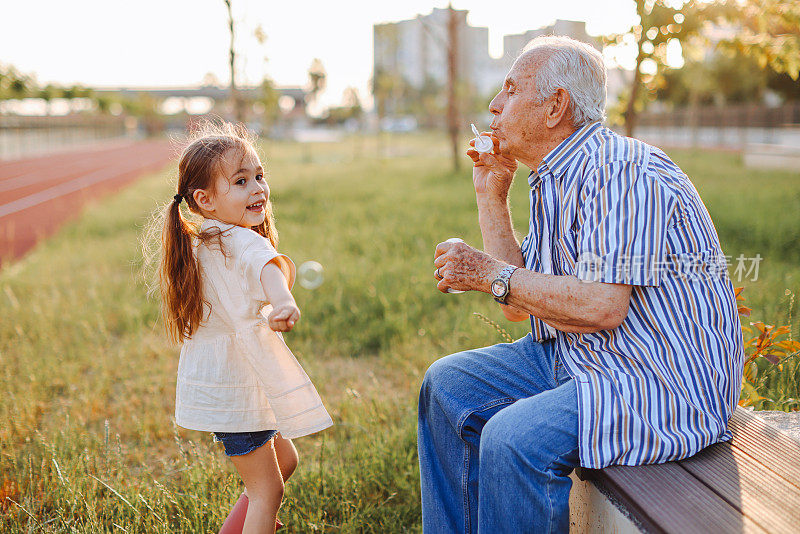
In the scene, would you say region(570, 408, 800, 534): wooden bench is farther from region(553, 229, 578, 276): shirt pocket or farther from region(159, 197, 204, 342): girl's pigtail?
region(159, 197, 204, 342): girl's pigtail

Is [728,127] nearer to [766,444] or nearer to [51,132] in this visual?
[766,444]

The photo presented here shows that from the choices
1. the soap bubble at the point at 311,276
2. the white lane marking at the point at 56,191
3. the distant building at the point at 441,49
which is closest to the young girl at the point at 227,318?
the distant building at the point at 441,49

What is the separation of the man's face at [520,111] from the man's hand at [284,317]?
0.88 m

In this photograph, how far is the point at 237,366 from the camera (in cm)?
204

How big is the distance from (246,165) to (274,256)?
0.33 meters

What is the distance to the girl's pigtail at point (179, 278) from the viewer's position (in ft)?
6.57

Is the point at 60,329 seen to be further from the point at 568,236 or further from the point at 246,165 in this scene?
the point at 568,236

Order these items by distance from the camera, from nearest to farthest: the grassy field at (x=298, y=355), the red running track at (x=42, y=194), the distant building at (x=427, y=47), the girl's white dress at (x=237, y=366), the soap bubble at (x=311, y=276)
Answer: the girl's white dress at (x=237, y=366) < the grassy field at (x=298, y=355) < the soap bubble at (x=311, y=276) < the red running track at (x=42, y=194) < the distant building at (x=427, y=47)

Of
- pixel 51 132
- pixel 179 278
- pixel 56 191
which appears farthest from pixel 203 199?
pixel 51 132

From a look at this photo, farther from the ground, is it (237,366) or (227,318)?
(227,318)

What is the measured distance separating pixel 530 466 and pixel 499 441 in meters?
0.10

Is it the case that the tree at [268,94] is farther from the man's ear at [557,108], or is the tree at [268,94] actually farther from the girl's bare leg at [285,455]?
the man's ear at [557,108]

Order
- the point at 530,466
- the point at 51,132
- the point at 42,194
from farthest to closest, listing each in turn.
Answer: the point at 51,132
the point at 42,194
the point at 530,466

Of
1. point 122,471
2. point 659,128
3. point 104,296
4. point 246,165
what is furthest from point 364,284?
point 659,128
